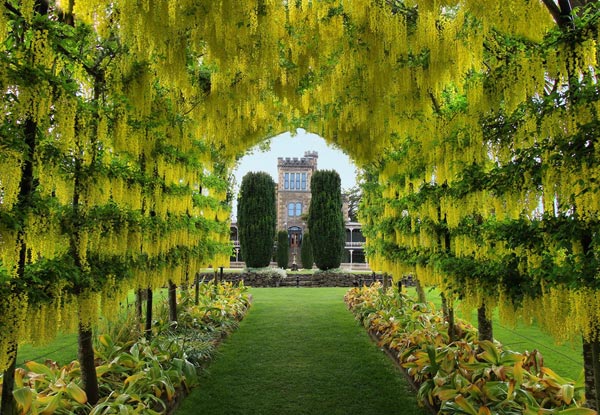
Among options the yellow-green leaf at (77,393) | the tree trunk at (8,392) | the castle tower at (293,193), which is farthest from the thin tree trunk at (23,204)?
the castle tower at (293,193)

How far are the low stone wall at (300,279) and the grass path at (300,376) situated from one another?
293 inches

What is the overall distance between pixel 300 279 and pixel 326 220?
2.47m

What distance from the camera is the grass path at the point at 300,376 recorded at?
3619mm

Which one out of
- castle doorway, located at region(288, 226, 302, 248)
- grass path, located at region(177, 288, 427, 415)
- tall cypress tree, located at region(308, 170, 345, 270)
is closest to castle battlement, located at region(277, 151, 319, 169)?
castle doorway, located at region(288, 226, 302, 248)

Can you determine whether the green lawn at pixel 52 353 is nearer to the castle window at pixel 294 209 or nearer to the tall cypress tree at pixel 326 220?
the tall cypress tree at pixel 326 220

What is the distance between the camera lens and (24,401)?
251 cm

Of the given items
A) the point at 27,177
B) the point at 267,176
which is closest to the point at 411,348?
the point at 27,177

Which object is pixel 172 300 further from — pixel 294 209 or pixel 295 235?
pixel 294 209

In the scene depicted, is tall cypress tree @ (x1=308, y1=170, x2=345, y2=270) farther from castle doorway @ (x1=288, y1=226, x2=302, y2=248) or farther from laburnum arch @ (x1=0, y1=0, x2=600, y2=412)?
castle doorway @ (x1=288, y1=226, x2=302, y2=248)

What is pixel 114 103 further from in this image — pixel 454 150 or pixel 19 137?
pixel 454 150

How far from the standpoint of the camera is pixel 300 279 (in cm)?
1536

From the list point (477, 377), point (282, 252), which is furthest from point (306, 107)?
point (282, 252)

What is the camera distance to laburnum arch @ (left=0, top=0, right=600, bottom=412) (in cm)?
215

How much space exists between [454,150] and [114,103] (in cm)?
279
